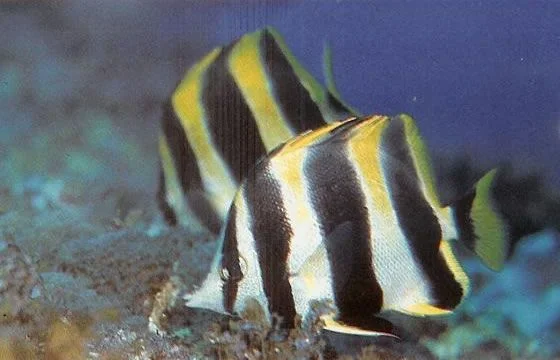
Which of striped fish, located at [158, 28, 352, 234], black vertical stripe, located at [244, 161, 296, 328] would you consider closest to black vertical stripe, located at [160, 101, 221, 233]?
striped fish, located at [158, 28, 352, 234]

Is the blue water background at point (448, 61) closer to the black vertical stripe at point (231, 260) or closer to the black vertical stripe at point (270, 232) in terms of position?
the black vertical stripe at point (270, 232)

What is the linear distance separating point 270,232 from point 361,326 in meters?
0.29

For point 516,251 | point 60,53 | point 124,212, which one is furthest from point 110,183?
point 516,251

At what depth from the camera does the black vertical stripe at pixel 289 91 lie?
1.56 m

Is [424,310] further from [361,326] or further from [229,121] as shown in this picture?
[229,121]

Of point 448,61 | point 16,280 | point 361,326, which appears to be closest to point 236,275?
point 361,326

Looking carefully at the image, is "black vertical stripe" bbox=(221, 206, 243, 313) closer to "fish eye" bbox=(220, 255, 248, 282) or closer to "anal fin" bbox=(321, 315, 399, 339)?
"fish eye" bbox=(220, 255, 248, 282)

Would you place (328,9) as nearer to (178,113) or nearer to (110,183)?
(178,113)

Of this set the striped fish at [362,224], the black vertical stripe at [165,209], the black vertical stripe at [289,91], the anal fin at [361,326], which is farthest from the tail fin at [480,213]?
the black vertical stripe at [165,209]

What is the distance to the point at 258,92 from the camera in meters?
1.57

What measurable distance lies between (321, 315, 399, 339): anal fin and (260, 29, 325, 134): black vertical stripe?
42 centimetres

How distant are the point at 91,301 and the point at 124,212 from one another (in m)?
0.22

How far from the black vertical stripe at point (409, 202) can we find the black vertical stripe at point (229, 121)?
273 mm

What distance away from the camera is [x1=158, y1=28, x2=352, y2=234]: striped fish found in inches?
61.6
